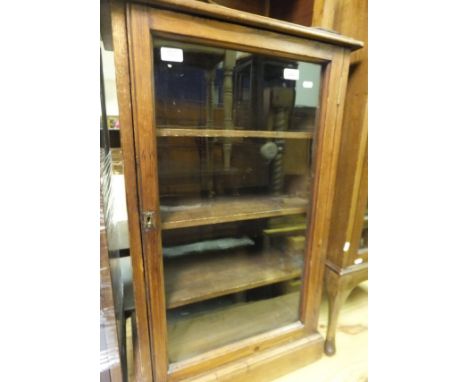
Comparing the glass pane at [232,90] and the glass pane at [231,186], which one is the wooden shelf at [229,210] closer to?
the glass pane at [231,186]

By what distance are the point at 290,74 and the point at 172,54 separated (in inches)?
16.1

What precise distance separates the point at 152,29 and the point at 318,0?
639 mm

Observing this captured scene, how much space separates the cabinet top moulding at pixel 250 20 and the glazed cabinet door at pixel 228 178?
19 millimetres

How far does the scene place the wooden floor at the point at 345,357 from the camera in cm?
95

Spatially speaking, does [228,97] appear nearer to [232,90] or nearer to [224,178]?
[232,90]

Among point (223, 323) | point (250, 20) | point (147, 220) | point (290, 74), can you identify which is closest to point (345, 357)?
point (223, 323)

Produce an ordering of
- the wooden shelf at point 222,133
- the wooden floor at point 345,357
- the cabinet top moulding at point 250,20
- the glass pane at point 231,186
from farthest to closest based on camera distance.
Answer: the wooden floor at point 345,357
the glass pane at point 231,186
the wooden shelf at point 222,133
the cabinet top moulding at point 250,20

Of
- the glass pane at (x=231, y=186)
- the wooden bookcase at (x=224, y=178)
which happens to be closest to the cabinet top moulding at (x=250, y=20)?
the wooden bookcase at (x=224, y=178)

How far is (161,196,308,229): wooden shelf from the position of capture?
0.71 metres

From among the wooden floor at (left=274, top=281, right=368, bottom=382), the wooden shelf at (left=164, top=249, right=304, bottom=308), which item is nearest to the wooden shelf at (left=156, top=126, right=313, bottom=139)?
the wooden shelf at (left=164, top=249, right=304, bottom=308)

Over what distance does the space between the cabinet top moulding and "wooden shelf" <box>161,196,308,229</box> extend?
0.51 m

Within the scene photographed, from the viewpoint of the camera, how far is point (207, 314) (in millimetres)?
1020
